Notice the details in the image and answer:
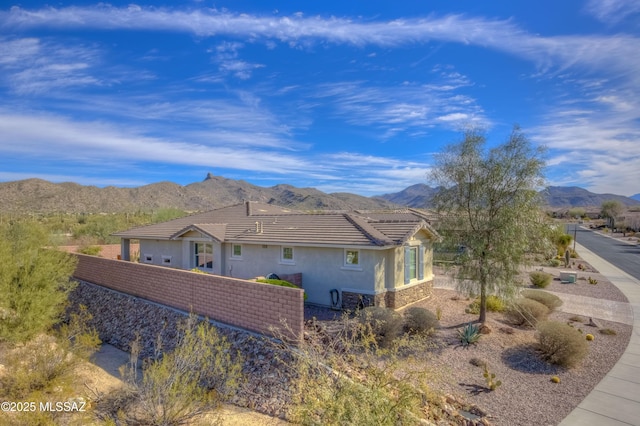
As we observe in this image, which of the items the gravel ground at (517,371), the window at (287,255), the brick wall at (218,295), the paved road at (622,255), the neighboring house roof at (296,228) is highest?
the neighboring house roof at (296,228)

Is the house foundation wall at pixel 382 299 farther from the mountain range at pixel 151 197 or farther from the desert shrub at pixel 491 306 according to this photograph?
the mountain range at pixel 151 197

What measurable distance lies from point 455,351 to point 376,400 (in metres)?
8.59

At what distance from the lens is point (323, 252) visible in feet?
59.7

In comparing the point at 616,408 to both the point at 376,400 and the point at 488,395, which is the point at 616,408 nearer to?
the point at 488,395

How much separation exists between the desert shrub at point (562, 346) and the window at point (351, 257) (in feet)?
24.8

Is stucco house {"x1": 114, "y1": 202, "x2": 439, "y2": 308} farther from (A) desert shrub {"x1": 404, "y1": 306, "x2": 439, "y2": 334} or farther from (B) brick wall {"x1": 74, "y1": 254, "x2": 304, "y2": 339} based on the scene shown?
(B) brick wall {"x1": 74, "y1": 254, "x2": 304, "y2": 339}

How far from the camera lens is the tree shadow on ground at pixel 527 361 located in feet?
40.3

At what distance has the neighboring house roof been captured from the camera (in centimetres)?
1769

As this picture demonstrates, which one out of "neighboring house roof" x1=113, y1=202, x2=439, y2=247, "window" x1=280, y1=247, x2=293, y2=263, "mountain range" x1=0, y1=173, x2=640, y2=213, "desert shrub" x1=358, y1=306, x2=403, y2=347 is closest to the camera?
"desert shrub" x1=358, y1=306, x2=403, y2=347

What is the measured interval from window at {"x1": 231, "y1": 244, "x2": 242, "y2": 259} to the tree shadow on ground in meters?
13.8

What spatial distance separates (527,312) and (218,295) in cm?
1257

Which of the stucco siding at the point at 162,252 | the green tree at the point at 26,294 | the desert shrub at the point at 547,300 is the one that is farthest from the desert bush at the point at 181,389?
the stucco siding at the point at 162,252

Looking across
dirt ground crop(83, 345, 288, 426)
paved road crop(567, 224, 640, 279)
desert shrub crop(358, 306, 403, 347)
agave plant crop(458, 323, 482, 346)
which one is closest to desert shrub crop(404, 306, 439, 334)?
desert shrub crop(358, 306, 403, 347)

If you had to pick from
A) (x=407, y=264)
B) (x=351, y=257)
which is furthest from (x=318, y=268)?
(x=407, y=264)
